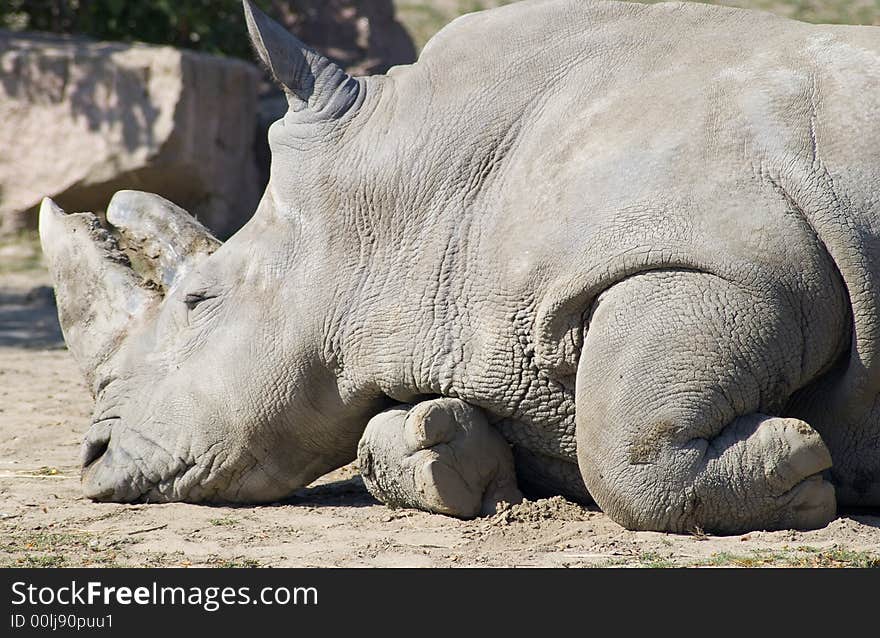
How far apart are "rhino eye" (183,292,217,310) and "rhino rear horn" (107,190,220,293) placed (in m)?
0.15

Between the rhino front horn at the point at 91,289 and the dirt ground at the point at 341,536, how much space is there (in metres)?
0.52

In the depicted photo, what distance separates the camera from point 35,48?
11594 mm

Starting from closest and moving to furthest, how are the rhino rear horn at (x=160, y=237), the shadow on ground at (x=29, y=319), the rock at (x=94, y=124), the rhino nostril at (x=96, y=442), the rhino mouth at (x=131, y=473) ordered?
the rhino mouth at (x=131, y=473)
the rhino nostril at (x=96, y=442)
the rhino rear horn at (x=160, y=237)
the shadow on ground at (x=29, y=319)
the rock at (x=94, y=124)

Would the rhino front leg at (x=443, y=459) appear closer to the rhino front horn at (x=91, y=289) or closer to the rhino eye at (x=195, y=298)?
the rhino eye at (x=195, y=298)

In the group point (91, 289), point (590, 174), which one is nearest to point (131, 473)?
point (91, 289)

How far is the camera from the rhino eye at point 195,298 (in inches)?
205

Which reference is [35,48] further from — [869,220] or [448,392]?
[869,220]

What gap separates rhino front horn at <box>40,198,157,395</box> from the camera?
542 centimetres

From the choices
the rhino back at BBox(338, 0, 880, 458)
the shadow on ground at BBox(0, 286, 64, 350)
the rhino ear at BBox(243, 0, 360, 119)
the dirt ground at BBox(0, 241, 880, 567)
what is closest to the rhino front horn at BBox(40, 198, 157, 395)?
the dirt ground at BBox(0, 241, 880, 567)

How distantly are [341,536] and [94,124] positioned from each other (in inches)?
298

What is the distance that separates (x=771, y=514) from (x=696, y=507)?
8.5 inches

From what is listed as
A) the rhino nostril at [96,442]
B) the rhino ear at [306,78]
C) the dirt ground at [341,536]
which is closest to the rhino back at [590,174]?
the rhino ear at [306,78]

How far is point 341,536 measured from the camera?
4.61 meters

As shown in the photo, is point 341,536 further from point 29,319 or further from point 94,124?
point 94,124
